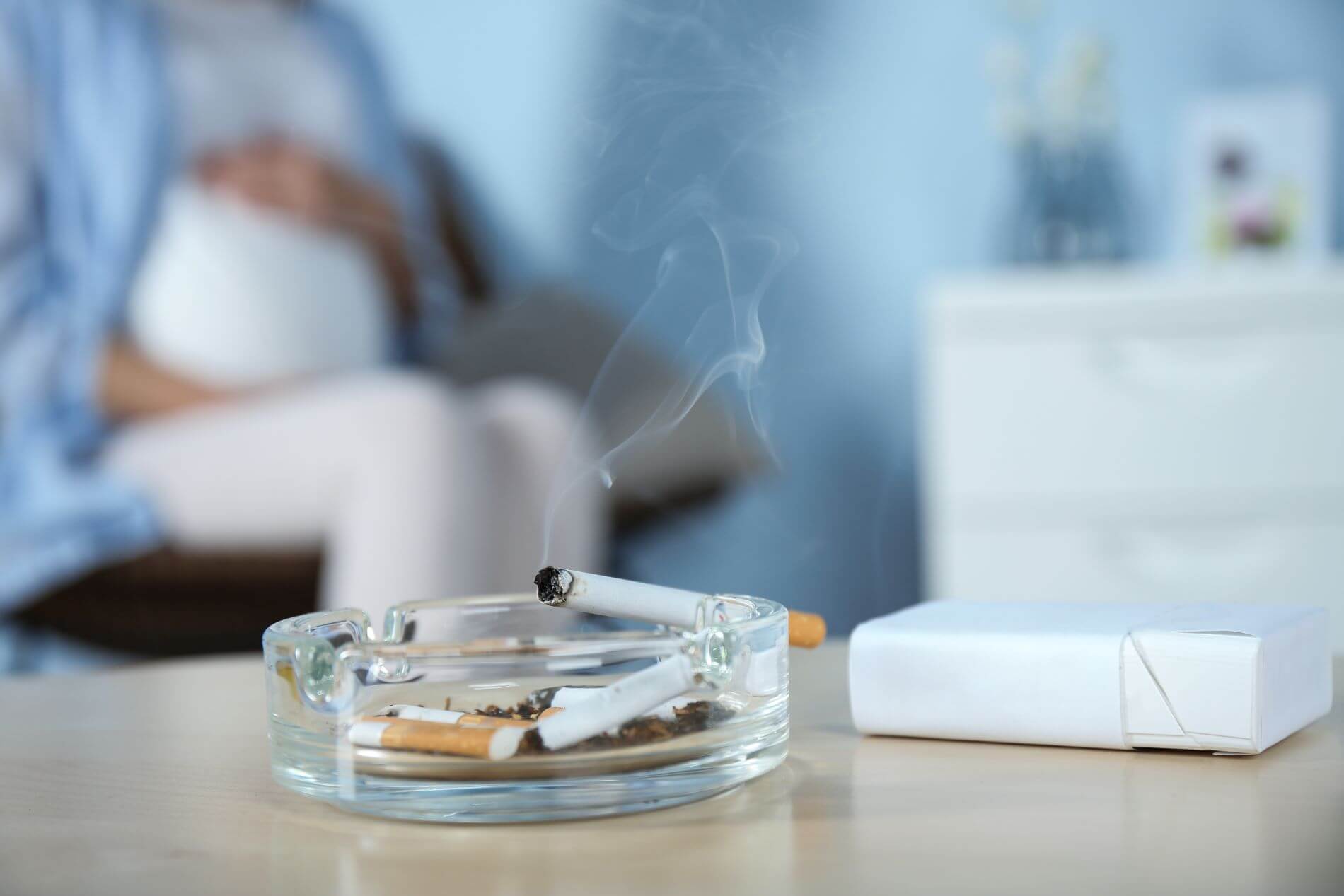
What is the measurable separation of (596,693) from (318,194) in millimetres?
1539

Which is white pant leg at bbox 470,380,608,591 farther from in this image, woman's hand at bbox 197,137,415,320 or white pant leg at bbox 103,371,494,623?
woman's hand at bbox 197,137,415,320

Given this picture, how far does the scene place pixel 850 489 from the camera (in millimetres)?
2133

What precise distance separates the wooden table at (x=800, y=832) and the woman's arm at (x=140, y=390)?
113cm

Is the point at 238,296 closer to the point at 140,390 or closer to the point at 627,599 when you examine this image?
the point at 140,390

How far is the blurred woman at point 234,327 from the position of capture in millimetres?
1426

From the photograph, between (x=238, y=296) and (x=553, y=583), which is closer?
(x=553, y=583)

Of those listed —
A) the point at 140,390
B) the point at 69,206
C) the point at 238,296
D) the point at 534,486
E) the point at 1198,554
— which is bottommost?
the point at 1198,554

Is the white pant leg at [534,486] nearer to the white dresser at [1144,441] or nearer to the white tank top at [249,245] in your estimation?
the white tank top at [249,245]

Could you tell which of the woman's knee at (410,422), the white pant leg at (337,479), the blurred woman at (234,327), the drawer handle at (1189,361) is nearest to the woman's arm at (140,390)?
the blurred woman at (234,327)

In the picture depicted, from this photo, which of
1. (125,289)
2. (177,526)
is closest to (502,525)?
(177,526)

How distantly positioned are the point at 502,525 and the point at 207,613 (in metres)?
0.37

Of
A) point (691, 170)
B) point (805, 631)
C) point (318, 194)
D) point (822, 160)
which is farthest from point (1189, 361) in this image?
point (805, 631)

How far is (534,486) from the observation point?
1536mm

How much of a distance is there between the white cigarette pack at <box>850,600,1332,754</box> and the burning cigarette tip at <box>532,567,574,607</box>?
4.4 inches
